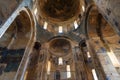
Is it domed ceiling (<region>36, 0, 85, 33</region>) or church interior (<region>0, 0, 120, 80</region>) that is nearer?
church interior (<region>0, 0, 120, 80</region>)

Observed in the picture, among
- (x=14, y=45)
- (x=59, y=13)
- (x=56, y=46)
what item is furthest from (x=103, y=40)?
(x=59, y=13)

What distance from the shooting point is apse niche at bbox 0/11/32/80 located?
28.2 feet

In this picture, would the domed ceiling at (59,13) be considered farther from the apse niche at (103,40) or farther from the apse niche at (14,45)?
the apse niche at (14,45)

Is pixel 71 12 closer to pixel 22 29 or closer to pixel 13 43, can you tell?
pixel 22 29

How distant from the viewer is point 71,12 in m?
16.4

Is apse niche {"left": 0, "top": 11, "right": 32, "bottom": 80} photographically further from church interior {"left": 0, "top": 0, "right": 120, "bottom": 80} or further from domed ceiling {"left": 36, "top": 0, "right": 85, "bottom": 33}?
domed ceiling {"left": 36, "top": 0, "right": 85, "bottom": 33}

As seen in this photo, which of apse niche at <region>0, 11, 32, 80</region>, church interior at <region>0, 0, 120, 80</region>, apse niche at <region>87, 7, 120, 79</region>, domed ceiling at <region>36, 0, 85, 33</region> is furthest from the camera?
domed ceiling at <region>36, 0, 85, 33</region>

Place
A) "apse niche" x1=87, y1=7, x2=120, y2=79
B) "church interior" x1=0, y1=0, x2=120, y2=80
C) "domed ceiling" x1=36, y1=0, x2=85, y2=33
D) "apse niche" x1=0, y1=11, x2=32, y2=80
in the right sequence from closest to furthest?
"church interior" x1=0, y1=0, x2=120, y2=80, "apse niche" x1=0, y1=11, x2=32, y2=80, "apse niche" x1=87, y1=7, x2=120, y2=79, "domed ceiling" x1=36, y1=0, x2=85, y2=33

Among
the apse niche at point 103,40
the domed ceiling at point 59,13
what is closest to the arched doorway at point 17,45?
the domed ceiling at point 59,13

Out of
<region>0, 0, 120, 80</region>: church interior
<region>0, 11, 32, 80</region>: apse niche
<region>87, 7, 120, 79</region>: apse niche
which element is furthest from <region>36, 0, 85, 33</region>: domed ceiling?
<region>0, 11, 32, 80</region>: apse niche

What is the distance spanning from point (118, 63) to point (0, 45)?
8.16m

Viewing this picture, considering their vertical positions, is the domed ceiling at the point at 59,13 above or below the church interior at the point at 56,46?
above

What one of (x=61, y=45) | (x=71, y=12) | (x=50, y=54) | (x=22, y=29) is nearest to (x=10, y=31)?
(x=22, y=29)

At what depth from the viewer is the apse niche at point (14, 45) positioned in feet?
28.2
